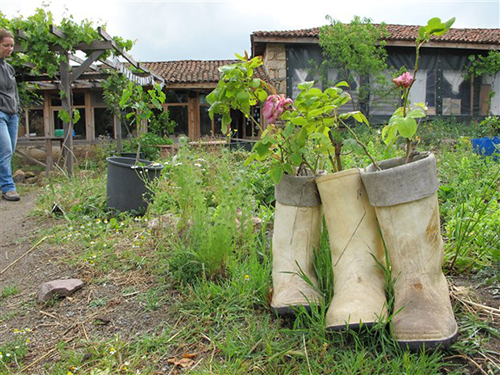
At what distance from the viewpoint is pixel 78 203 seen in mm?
3701

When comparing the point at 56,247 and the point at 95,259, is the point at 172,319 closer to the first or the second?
the point at 95,259

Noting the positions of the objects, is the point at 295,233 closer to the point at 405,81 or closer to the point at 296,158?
the point at 296,158

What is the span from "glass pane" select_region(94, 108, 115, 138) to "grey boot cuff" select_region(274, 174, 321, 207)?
13.6 m

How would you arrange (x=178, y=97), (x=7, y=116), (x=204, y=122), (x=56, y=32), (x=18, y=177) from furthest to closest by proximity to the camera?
(x=204, y=122) → (x=178, y=97) → (x=18, y=177) → (x=56, y=32) → (x=7, y=116)

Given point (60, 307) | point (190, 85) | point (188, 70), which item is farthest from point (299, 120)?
point (188, 70)

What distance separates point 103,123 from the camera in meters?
14.2

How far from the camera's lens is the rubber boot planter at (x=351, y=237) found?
135 cm

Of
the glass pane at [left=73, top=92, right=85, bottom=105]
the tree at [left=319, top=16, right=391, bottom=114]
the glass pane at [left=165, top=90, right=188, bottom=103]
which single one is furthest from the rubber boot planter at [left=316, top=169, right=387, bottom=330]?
the glass pane at [left=73, top=92, right=85, bottom=105]

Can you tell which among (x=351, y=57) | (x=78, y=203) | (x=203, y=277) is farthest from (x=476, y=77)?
(x=203, y=277)

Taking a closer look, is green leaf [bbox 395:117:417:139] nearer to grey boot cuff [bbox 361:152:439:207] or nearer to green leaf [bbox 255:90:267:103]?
grey boot cuff [bbox 361:152:439:207]

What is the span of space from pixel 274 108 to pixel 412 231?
58 centimetres

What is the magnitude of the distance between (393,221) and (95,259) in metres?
1.66

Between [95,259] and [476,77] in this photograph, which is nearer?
[95,259]

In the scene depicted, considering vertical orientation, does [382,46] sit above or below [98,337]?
above
